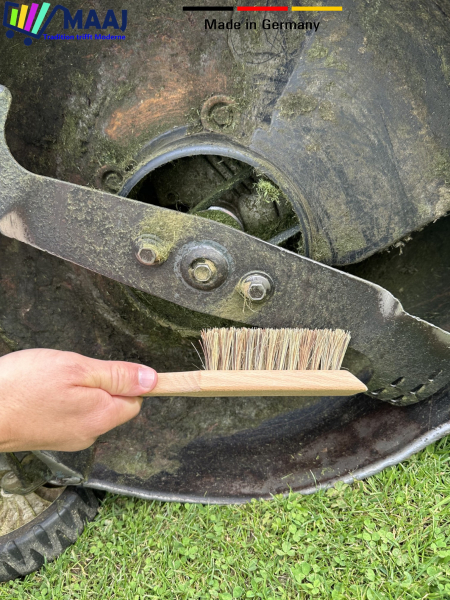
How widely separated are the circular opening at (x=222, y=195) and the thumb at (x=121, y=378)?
410mm

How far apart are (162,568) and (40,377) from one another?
756mm

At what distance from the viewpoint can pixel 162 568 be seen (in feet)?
4.98

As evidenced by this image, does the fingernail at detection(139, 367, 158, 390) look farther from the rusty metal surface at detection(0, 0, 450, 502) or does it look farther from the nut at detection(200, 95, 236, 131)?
the nut at detection(200, 95, 236, 131)

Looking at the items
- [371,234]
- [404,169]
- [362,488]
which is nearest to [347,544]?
[362,488]

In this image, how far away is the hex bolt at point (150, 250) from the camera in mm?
1109

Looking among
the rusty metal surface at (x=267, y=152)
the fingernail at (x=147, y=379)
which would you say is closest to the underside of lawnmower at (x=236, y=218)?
the rusty metal surface at (x=267, y=152)

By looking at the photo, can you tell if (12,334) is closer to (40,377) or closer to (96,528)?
(40,377)

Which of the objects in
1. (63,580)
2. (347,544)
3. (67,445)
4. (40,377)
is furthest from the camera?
(63,580)

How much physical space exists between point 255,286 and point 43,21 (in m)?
0.79

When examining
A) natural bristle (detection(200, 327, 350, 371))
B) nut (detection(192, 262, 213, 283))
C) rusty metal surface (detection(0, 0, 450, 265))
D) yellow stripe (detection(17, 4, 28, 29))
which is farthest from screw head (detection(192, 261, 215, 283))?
yellow stripe (detection(17, 4, 28, 29))

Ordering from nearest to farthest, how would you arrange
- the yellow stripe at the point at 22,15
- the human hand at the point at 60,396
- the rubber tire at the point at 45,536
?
1. the human hand at the point at 60,396
2. the yellow stripe at the point at 22,15
3. the rubber tire at the point at 45,536

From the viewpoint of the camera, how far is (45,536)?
1603 millimetres

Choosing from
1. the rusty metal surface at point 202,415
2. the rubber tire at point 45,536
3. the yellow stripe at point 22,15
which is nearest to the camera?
the yellow stripe at point 22,15

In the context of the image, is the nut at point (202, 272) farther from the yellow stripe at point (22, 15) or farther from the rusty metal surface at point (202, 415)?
the yellow stripe at point (22, 15)
